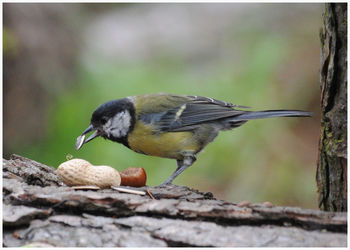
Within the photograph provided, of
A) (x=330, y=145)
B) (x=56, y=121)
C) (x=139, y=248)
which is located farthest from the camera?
(x=56, y=121)

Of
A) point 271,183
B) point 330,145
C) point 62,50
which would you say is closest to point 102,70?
point 62,50

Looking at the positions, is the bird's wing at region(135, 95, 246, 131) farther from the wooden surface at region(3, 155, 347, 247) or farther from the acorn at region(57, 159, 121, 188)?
the wooden surface at region(3, 155, 347, 247)

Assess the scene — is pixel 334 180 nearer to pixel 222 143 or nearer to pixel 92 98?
pixel 222 143

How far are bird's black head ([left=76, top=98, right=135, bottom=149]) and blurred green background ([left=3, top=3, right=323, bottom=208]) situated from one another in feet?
3.19

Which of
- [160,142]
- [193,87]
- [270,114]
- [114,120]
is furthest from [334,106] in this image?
[193,87]

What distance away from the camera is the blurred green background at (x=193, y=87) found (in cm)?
409

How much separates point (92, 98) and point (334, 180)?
121 inches

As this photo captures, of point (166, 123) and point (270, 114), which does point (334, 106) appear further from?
point (166, 123)

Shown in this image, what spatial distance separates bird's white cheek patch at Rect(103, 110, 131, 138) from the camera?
2.94 m

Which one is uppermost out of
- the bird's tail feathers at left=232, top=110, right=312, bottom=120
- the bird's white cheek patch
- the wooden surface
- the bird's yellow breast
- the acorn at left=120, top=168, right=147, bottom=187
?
the bird's tail feathers at left=232, top=110, right=312, bottom=120

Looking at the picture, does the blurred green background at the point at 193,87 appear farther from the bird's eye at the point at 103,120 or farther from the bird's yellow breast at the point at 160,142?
the bird's eye at the point at 103,120

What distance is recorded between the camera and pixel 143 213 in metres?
1.70

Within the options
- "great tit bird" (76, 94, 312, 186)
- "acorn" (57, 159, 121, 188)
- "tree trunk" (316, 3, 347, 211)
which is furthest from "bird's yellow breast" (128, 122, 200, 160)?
"tree trunk" (316, 3, 347, 211)

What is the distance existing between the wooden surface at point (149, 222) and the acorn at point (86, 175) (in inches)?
12.2
